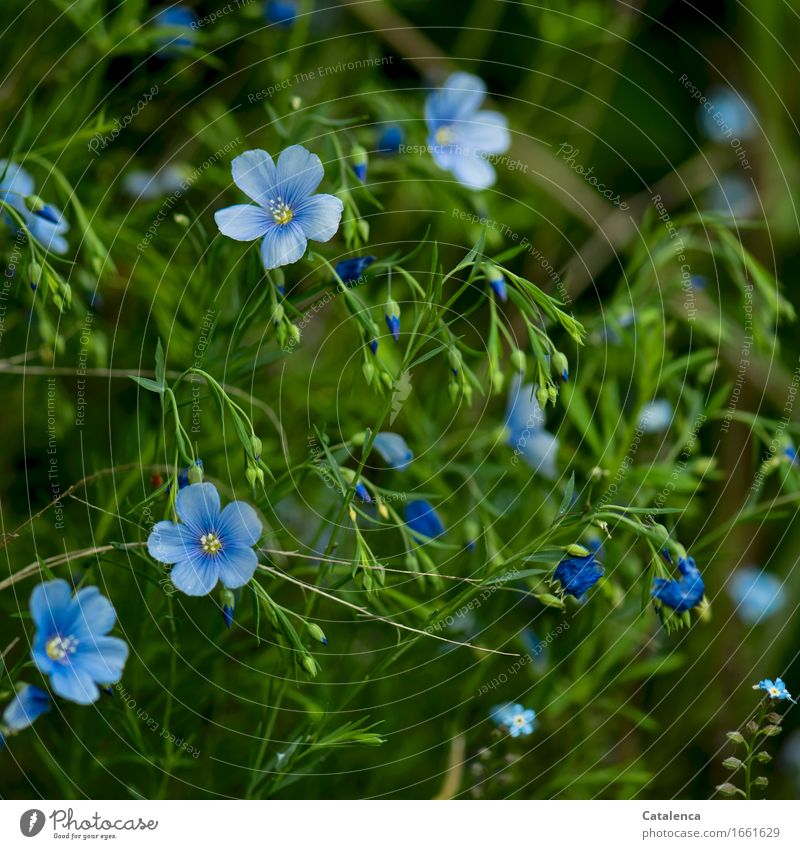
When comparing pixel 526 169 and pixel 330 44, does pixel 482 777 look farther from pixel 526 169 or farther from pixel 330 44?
pixel 330 44

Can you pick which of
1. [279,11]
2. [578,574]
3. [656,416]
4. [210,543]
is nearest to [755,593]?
[656,416]

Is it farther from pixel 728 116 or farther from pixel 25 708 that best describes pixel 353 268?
pixel 728 116

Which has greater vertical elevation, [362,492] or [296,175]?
[296,175]

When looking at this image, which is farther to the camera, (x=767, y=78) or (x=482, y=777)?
(x=767, y=78)

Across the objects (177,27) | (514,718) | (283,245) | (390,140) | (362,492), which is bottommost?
(514,718)

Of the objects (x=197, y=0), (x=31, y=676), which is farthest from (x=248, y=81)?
(x=31, y=676)

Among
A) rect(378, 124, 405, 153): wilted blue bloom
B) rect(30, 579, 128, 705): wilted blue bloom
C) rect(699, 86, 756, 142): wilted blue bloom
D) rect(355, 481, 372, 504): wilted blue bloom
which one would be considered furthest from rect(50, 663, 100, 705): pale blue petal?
rect(699, 86, 756, 142): wilted blue bloom

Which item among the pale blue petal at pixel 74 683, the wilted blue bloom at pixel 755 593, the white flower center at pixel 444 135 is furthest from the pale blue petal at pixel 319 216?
the wilted blue bloom at pixel 755 593

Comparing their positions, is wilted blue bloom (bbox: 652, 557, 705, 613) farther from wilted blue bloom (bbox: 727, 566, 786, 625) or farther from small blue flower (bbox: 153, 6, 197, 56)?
small blue flower (bbox: 153, 6, 197, 56)
